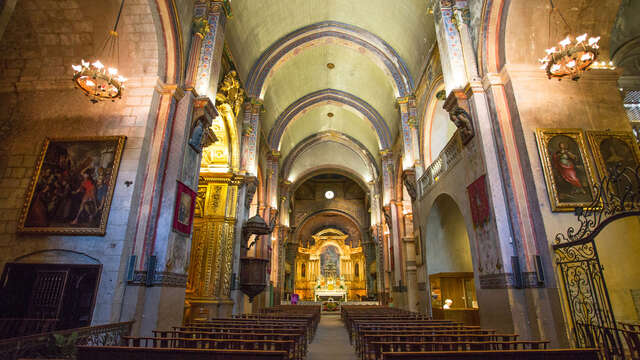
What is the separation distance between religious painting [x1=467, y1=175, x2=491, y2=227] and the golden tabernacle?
69.9 feet

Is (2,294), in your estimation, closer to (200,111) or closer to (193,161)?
(193,161)

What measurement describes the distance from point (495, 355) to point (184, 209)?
6.02m

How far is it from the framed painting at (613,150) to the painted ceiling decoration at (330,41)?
745 centimetres

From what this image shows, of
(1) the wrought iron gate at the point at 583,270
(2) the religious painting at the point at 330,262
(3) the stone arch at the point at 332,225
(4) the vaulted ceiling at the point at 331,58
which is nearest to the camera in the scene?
(1) the wrought iron gate at the point at 583,270

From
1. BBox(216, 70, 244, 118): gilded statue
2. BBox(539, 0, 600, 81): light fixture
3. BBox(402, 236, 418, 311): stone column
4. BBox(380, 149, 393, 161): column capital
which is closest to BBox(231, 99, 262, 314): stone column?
BBox(216, 70, 244, 118): gilded statue

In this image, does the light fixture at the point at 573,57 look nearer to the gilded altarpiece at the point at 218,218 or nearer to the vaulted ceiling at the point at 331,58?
the vaulted ceiling at the point at 331,58

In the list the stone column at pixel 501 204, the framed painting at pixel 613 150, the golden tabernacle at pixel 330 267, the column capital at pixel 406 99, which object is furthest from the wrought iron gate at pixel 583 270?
the golden tabernacle at pixel 330 267

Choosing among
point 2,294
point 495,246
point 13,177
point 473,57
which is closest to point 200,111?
point 13,177

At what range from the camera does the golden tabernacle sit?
27906mm

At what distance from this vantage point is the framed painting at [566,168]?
5832 mm

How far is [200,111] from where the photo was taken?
734cm

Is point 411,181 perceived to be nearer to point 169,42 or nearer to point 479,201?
point 479,201

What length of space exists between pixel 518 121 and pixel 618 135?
2.10 meters

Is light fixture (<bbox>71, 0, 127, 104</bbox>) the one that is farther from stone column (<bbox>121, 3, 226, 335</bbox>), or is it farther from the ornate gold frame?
the ornate gold frame
